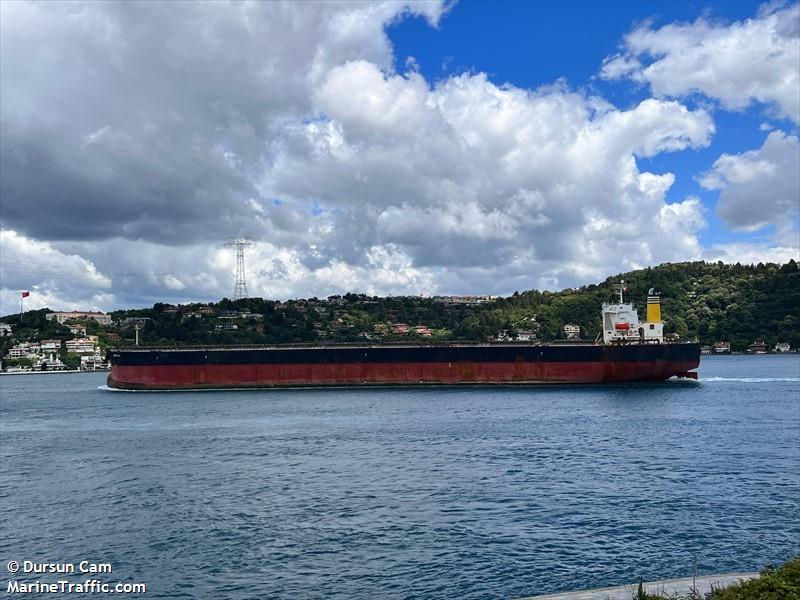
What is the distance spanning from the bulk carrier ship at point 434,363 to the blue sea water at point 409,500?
54.7 ft

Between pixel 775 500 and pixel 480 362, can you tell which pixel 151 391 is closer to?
pixel 480 362

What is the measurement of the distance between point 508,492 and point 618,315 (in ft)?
161

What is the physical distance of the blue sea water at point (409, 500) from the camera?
18.3 metres

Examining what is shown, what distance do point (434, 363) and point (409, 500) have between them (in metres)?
44.7

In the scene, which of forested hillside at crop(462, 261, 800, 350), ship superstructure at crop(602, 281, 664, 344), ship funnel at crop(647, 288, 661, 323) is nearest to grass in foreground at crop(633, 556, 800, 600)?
ship superstructure at crop(602, 281, 664, 344)

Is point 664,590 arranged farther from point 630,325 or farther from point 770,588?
point 630,325

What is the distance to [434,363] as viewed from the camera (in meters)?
69.8

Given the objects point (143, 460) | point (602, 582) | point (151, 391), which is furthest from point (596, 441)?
point (151, 391)

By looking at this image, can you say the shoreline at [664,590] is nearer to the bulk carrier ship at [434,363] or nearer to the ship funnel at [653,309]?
the bulk carrier ship at [434,363]

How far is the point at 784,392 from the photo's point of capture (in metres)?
62.9

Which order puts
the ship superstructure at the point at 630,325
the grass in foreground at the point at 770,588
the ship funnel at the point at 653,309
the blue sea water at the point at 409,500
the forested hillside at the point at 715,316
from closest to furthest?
the grass in foreground at the point at 770,588 → the blue sea water at the point at 409,500 → the ship superstructure at the point at 630,325 → the ship funnel at the point at 653,309 → the forested hillside at the point at 715,316

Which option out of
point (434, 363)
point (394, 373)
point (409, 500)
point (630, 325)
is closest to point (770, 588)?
point (409, 500)

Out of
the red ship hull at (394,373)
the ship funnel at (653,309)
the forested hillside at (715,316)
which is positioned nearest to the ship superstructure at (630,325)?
the ship funnel at (653,309)

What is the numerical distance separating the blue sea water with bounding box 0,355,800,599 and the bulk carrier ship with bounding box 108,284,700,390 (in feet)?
54.7
